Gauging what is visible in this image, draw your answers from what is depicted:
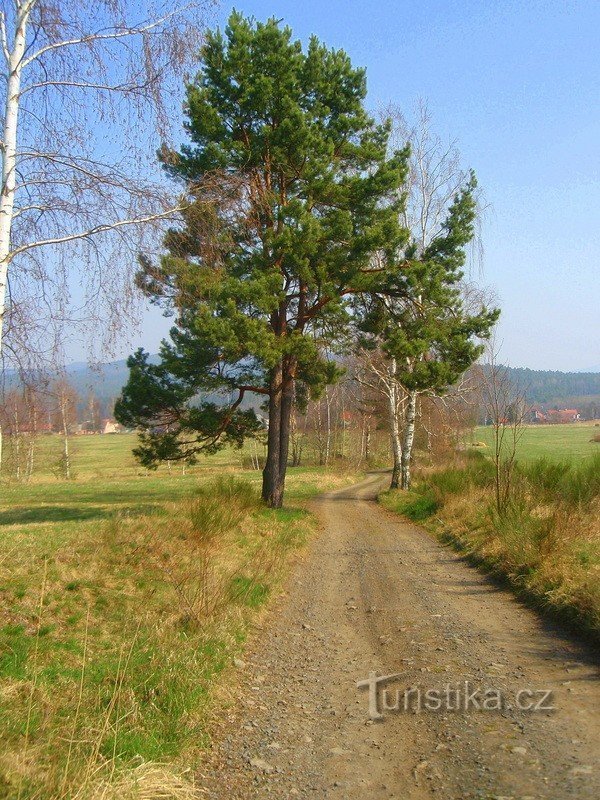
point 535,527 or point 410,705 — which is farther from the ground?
point 535,527

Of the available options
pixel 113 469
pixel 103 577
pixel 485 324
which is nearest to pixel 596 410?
pixel 113 469

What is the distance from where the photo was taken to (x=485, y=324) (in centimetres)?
1786

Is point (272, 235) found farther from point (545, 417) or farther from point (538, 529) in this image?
point (545, 417)

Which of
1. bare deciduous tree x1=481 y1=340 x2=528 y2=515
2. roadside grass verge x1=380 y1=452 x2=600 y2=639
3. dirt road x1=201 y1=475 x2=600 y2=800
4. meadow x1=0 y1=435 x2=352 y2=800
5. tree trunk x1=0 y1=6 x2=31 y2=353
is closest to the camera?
meadow x1=0 y1=435 x2=352 y2=800

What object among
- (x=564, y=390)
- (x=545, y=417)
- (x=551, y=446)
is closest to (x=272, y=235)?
(x=545, y=417)

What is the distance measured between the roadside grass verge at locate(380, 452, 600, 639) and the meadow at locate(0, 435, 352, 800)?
3524 mm

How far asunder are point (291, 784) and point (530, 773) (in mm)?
1478

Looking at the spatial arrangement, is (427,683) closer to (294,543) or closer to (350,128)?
(294,543)

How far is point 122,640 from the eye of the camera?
686cm

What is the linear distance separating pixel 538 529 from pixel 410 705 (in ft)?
18.3

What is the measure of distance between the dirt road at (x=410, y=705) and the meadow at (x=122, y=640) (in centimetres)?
39

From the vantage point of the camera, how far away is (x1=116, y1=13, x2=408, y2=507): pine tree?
15445mm

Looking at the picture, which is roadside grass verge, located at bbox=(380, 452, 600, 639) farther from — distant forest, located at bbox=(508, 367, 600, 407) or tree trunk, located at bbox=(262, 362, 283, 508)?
distant forest, located at bbox=(508, 367, 600, 407)

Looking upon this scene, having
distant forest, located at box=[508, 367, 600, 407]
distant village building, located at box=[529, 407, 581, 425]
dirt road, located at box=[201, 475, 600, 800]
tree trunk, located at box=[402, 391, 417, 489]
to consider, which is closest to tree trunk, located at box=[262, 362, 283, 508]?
distant village building, located at box=[529, 407, 581, 425]
